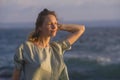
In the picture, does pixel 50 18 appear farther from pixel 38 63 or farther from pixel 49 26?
pixel 38 63

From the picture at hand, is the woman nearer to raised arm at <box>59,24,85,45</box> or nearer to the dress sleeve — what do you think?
the dress sleeve

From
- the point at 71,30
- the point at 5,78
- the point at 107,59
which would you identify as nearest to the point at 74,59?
the point at 107,59

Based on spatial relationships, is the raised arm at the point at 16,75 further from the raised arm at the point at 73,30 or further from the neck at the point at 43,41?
the raised arm at the point at 73,30

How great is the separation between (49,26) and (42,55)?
0.71 feet

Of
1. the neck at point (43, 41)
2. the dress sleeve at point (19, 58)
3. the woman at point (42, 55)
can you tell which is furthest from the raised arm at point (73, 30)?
the dress sleeve at point (19, 58)

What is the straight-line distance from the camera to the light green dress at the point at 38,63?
320 cm

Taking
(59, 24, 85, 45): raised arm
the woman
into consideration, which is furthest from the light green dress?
(59, 24, 85, 45): raised arm

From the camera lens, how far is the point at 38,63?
319cm

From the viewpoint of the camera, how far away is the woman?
10.5 feet

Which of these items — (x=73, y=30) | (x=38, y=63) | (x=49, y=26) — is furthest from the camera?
(x=73, y=30)

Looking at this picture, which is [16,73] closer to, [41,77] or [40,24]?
[41,77]

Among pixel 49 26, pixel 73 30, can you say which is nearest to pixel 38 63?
pixel 49 26

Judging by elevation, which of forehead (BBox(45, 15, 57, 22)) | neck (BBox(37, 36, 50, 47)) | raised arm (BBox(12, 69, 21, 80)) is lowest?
raised arm (BBox(12, 69, 21, 80))

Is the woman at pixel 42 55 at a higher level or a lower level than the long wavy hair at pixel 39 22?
lower
